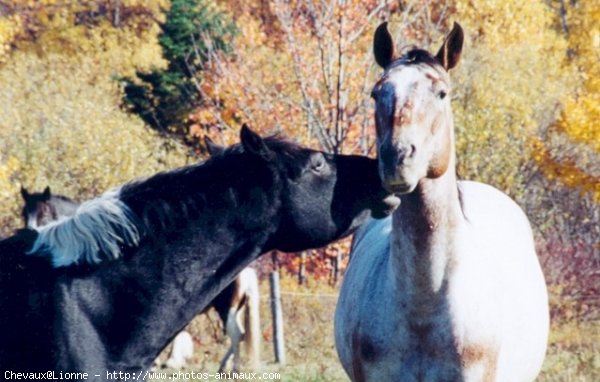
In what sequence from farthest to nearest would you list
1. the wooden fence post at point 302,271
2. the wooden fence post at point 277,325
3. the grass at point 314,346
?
the wooden fence post at point 302,271
the wooden fence post at point 277,325
the grass at point 314,346

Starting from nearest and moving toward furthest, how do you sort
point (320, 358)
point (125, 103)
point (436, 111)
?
point (436, 111) → point (320, 358) → point (125, 103)

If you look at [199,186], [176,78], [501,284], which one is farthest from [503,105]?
[199,186]

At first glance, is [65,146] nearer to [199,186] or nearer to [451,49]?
[199,186]

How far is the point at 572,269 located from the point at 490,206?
13014mm

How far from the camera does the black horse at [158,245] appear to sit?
18.9ft

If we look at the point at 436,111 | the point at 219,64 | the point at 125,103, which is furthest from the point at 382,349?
the point at 125,103

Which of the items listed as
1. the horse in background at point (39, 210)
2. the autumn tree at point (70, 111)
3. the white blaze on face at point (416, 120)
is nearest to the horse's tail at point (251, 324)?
the autumn tree at point (70, 111)

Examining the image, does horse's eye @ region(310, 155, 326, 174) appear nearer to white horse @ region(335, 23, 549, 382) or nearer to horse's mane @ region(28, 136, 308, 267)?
horse's mane @ region(28, 136, 308, 267)

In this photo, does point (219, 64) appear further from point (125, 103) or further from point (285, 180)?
point (285, 180)

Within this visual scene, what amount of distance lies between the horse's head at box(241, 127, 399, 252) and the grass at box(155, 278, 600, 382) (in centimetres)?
454

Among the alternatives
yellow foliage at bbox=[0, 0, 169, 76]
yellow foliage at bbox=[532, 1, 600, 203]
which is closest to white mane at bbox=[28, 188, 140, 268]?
yellow foliage at bbox=[532, 1, 600, 203]

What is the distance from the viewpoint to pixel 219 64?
2361cm

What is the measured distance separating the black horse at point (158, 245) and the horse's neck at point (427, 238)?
13.5 inches

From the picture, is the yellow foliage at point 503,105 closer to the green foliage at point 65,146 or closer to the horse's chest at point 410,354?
the green foliage at point 65,146
